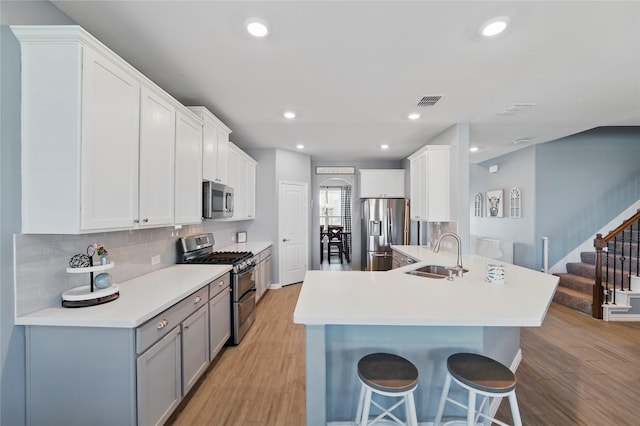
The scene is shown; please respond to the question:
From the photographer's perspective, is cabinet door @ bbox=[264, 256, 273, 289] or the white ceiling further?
cabinet door @ bbox=[264, 256, 273, 289]

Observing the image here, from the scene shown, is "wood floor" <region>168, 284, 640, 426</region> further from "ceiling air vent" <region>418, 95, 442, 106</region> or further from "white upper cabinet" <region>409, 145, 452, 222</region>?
"ceiling air vent" <region>418, 95, 442, 106</region>

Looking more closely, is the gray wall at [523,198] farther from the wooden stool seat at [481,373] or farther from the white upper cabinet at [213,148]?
the white upper cabinet at [213,148]

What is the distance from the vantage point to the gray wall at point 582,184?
507cm

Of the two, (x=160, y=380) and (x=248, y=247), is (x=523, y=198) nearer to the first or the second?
(x=248, y=247)

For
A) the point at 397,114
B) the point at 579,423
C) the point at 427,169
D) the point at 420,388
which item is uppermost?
the point at 397,114

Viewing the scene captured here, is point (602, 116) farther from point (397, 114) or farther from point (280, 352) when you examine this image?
point (280, 352)

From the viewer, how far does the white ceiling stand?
67.7 inches

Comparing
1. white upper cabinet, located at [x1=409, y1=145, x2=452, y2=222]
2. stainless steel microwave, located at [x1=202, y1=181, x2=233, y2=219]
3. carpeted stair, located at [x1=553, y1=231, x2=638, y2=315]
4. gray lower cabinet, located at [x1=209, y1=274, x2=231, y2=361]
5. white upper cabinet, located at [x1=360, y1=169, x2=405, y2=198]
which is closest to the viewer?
gray lower cabinet, located at [x1=209, y1=274, x2=231, y2=361]

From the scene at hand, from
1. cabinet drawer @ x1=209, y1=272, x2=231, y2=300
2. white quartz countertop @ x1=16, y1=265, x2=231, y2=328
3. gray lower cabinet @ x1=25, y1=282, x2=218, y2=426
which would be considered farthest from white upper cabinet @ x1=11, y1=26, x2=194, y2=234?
cabinet drawer @ x1=209, y1=272, x2=231, y2=300

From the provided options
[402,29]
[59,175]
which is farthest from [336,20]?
[59,175]

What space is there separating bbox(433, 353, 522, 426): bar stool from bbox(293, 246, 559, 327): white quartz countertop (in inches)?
9.9

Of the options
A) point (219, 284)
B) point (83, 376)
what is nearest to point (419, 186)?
point (219, 284)

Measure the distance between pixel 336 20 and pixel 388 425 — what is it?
2.66 metres

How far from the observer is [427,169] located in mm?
4078
